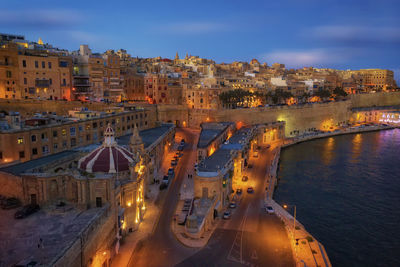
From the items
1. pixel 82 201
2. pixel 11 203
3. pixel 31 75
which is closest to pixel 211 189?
pixel 82 201

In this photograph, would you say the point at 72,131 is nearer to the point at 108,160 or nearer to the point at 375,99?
the point at 108,160

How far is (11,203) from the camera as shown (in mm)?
24031

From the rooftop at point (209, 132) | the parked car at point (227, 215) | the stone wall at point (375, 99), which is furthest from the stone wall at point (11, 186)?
the stone wall at point (375, 99)

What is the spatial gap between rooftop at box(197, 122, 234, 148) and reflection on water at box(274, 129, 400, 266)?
11.7 metres

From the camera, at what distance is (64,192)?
24922mm

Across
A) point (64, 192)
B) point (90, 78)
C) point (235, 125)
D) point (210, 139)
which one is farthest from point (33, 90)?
point (235, 125)

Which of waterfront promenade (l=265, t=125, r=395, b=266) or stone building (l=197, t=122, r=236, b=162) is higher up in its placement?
stone building (l=197, t=122, r=236, b=162)

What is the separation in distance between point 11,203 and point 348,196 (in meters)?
36.6

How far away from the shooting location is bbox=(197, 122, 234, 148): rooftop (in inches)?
1882

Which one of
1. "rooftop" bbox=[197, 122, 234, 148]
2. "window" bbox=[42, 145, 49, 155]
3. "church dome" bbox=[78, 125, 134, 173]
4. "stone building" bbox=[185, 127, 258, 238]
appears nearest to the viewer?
"stone building" bbox=[185, 127, 258, 238]

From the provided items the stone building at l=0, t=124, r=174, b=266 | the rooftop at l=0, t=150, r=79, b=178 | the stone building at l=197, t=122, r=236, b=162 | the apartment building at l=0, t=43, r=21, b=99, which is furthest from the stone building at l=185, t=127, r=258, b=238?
the apartment building at l=0, t=43, r=21, b=99

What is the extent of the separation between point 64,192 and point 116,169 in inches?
193

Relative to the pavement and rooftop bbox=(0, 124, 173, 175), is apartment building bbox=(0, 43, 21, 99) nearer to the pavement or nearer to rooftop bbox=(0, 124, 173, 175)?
rooftop bbox=(0, 124, 173, 175)

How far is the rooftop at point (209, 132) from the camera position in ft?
157
